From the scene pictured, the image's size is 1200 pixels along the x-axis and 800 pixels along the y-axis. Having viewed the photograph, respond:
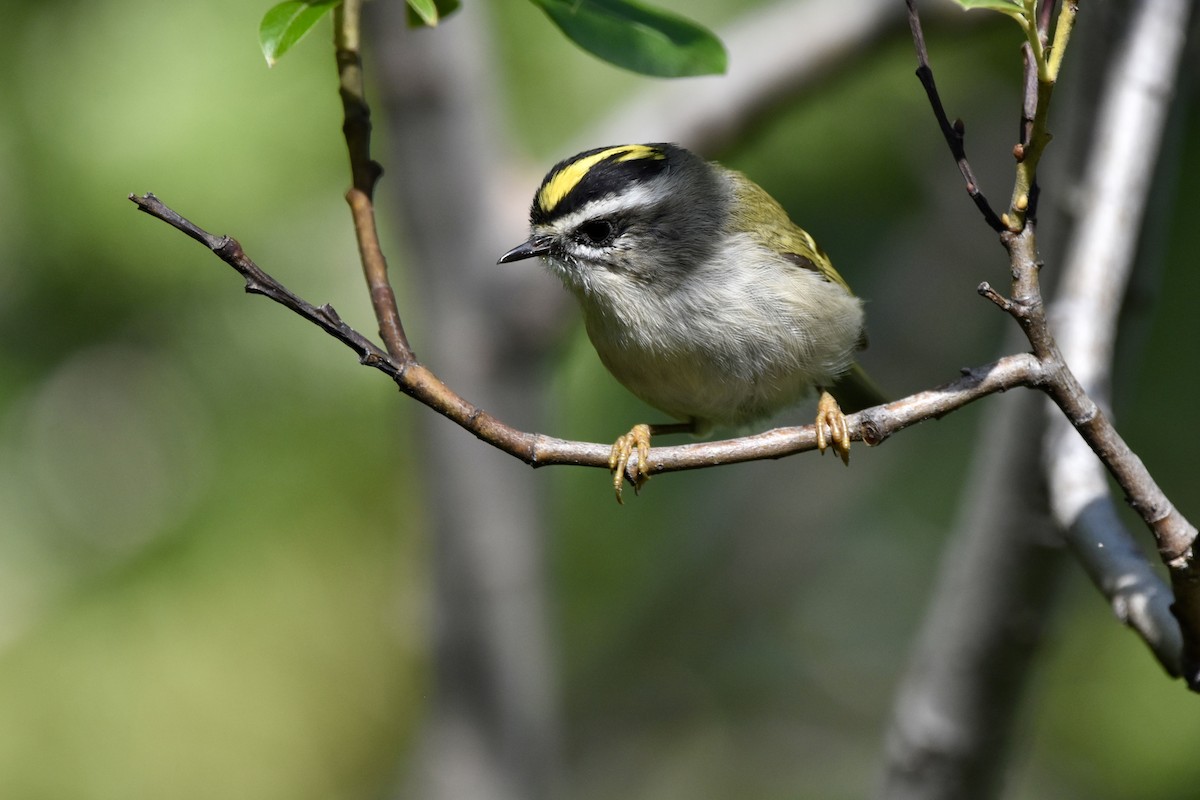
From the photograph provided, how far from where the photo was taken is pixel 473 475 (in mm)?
4004

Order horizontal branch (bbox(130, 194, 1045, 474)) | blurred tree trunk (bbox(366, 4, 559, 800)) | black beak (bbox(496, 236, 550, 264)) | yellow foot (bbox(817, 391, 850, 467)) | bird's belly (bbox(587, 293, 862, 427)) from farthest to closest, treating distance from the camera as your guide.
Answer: blurred tree trunk (bbox(366, 4, 559, 800)) < black beak (bbox(496, 236, 550, 264)) < bird's belly (bbox(587, 293, 862, 427)) < yellow foot (bbox(817, 391, 850, 467)) < horizontal branch (bbox(130, 194, 1045, 474))

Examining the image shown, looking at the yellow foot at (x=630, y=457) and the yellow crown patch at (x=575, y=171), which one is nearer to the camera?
the yellow foot at (x=630, y=457)

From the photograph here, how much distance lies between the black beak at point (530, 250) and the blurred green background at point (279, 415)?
4.98 ft

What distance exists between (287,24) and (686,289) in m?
1.10

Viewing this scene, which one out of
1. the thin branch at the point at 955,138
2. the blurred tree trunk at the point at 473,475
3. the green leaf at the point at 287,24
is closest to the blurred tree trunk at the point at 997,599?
the thin branch at the point at 955,138

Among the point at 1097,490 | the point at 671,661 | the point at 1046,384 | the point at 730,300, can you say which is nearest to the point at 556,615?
the point at 671,661

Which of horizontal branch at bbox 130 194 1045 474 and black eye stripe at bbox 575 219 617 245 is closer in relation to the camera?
horizontal branch at bbox 130 194 1045 474

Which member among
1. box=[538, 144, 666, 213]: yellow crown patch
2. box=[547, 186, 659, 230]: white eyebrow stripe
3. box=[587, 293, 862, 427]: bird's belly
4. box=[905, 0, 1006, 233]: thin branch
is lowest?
box=[587, 293, 862, 427]: bird's belly

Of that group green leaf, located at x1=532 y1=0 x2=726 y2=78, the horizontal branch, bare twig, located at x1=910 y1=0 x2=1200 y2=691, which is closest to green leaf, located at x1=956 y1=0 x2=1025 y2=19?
bare twig, located at x1=910 y1=0 x2=1200 y2=691

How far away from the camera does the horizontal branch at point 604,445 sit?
130 cm

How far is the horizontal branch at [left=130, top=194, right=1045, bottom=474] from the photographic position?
130 centimetres

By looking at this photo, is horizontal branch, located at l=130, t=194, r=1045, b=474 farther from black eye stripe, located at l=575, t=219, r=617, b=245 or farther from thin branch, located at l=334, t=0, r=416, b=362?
black eye stripe, located at l=575, t=219, r=617, b=245

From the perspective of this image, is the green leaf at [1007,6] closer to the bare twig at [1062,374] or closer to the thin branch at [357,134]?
the bare twig at [1062,374]

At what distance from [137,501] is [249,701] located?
30.9 inches
